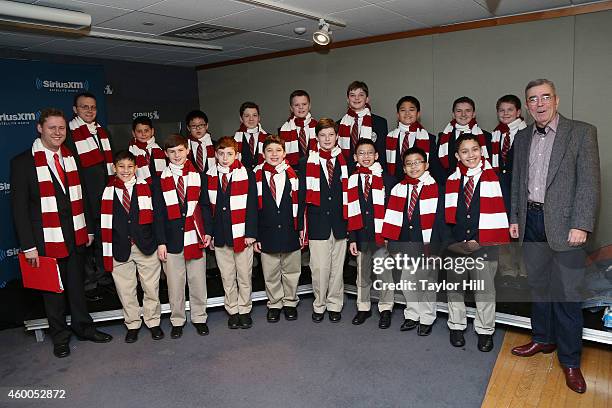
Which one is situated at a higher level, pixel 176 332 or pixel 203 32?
pixel 203 32

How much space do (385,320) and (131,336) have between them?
1.97 meters

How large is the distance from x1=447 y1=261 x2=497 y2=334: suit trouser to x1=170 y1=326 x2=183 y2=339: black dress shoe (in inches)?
80.6

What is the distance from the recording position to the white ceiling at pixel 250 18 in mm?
3533

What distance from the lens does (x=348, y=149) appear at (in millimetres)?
4531

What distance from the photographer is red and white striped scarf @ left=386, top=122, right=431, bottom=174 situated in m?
4.28

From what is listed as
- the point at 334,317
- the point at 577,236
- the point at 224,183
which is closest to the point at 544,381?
the point at 577,236

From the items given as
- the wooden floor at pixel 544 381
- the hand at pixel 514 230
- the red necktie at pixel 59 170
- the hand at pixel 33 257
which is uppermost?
the red necktie at pixel 59 170

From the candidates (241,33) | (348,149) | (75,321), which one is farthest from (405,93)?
(75,321)

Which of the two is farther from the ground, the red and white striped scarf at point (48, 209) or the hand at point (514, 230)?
the red and white striped scarf at point (48, 209)

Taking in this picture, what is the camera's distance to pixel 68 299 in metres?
3.68

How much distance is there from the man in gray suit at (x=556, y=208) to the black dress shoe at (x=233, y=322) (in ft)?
7.18

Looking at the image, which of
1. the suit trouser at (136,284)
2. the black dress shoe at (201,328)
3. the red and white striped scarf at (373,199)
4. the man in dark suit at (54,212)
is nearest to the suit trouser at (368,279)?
the red and white striped scarf at (373,199)

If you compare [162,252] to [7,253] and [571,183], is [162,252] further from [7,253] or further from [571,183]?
[571,183]

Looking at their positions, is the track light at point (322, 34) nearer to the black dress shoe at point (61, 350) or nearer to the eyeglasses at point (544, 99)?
the eyeglasses at point (544, 99)
